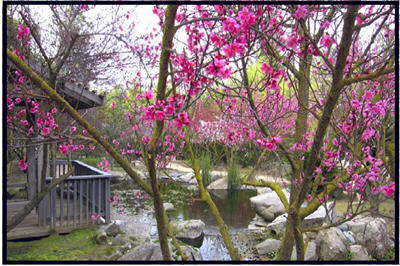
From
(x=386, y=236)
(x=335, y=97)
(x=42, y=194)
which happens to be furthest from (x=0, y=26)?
(x=386, y=236)

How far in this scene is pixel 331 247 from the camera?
2.51 m

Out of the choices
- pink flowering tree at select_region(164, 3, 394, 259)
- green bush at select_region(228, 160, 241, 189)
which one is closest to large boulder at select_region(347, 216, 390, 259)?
pink flowering tree at select_region(164, 3, 394, 259)

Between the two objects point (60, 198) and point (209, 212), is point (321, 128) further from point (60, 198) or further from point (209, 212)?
point (209, 212)

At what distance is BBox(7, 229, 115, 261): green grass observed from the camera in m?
2.15

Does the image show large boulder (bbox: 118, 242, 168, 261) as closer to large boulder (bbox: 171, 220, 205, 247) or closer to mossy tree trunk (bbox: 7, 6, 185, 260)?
mossy tree trunk (bbox: 7, 6, 185, 260)

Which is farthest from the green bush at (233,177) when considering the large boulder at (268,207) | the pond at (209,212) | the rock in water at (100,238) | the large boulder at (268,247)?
the rock in water at (100,238)

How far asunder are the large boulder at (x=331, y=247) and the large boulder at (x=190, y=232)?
139 cm

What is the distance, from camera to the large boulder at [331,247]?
2.46m

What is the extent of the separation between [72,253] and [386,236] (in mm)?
2404

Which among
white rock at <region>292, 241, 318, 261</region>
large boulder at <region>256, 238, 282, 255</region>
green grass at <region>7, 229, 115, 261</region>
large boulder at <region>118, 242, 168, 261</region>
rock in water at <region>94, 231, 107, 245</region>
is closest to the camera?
large boulder at <region>118, 242, 168, 261</region>

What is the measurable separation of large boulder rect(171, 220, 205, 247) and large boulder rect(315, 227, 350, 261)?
1.39m

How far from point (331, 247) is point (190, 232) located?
159 centimetres

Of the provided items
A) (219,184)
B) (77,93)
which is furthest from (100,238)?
(219,184)

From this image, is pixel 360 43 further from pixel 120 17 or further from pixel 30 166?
pixel 30 166
